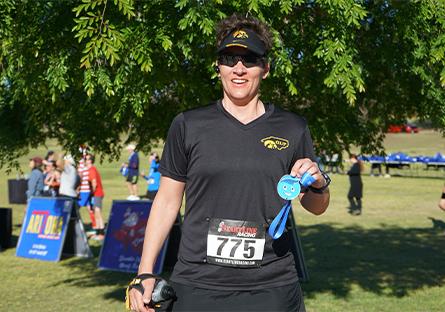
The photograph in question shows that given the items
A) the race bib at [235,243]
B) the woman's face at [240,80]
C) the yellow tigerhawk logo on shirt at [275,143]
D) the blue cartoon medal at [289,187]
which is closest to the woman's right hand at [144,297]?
the race bib at [235,243]

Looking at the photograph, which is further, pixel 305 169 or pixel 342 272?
pixel 342 272

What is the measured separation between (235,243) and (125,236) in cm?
815

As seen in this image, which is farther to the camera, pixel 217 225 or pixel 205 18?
pixel 205 18

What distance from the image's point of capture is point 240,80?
3139 millimetres

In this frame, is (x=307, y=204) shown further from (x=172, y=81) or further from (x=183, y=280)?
(x=172, y=81)

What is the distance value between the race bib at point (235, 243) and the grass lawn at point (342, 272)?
557cm

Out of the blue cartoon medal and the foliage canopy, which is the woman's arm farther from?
the foliage canopy

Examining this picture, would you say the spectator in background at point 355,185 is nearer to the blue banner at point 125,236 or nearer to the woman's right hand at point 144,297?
the blue banner at point 125,236

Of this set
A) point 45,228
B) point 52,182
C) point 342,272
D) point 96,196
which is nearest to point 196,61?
point 342,272

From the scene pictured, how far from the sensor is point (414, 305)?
8445mm

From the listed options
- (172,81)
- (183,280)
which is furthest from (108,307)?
(183,280)

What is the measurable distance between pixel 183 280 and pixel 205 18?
3.14m

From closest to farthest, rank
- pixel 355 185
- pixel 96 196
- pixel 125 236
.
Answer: pixel 125 236, pixel 96 196, pixel 355 185

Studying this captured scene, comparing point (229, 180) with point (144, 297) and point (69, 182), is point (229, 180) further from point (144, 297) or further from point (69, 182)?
point (69, 182)
